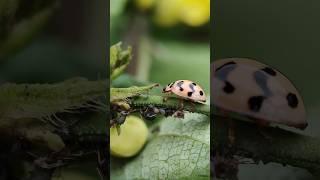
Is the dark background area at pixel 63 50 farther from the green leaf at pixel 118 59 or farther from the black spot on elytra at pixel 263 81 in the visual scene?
the black spot on elytra at pixel 263 81

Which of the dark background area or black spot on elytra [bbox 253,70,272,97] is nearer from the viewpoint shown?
black spot on elytra [bbox 253,70,272,97]

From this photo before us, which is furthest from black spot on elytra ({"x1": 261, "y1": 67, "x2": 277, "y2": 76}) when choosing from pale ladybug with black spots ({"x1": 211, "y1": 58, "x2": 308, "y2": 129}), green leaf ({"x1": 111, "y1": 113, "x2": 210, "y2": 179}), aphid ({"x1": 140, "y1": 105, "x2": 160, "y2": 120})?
aphid ({"x1": 140, "y1": 105, "x2": 160, "y2": 120})

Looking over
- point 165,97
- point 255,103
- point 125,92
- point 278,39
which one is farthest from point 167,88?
point 278,39

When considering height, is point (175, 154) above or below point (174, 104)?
below

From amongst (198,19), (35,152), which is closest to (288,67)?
(198,19)

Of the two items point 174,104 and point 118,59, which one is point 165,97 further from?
point 118,59

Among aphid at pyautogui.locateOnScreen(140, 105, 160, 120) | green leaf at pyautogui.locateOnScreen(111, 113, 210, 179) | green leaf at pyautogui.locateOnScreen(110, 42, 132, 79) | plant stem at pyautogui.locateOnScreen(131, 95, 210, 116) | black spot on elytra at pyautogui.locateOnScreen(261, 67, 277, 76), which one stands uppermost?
green leaf at pyautogui.locateOnScreen(110, 42, 132, 79)

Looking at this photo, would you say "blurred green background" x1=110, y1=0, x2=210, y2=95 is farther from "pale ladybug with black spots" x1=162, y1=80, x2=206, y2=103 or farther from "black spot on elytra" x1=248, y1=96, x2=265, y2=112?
"black spot on elytra" x1=248, y1=96, x2=265, y2=112

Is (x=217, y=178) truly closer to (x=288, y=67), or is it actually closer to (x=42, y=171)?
(x=288, y=67)
